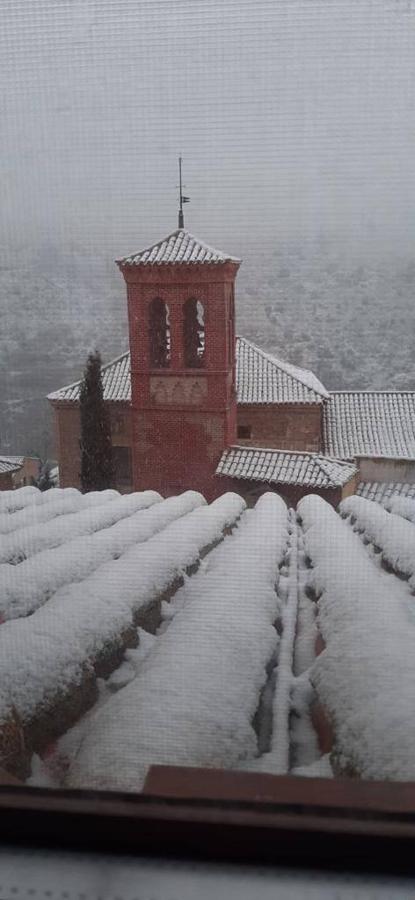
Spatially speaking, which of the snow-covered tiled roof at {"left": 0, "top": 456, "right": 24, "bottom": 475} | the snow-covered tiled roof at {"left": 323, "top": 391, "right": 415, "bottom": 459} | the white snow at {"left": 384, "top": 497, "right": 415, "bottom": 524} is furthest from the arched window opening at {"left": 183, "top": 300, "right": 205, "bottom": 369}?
the white snow at {"left": 384, "top": 497, "right": 415, "bottom": 524}

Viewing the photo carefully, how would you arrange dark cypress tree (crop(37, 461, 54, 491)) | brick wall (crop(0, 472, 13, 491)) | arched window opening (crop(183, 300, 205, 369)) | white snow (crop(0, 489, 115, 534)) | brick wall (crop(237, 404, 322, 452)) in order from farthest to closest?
brick wall (crop(237, 404, 322, 452)), arched window opening (crop(183, 300, 205, 369)), dark cypress tree (crop(37, 461, 54, 491)), brick wall (crop(0, 472, 13, 491)), white snow (crop(0, 489, 115, 534))

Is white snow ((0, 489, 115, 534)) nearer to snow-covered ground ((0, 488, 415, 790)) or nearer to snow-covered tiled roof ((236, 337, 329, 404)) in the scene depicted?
snow-covered ground ((0, 488, 415, 790))

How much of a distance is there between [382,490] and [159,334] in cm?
163

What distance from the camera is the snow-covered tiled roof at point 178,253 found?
4.23 feet

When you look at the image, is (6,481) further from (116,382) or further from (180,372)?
(180,372)

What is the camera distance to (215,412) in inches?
109

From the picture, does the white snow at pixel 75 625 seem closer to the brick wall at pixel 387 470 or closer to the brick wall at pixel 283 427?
the brick wall at pixel 387 470

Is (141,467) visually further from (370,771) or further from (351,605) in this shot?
(370,771)

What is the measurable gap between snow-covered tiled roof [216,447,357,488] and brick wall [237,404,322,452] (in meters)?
0.15

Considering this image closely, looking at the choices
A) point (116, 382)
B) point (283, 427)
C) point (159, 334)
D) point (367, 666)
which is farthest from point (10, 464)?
point (283, 427)

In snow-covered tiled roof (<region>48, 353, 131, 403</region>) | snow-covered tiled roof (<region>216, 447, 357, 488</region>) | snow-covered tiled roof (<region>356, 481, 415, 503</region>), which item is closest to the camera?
snow-covered tiled roof (<region>48, 353, 131, 403</region>)

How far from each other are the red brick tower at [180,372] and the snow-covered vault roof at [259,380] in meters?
0.07

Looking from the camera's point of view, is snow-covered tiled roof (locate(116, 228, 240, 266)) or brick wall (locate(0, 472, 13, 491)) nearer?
snow-covered tiled roof (locate(116, 228, 240, 266))

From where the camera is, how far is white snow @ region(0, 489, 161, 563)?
1.20 metres
